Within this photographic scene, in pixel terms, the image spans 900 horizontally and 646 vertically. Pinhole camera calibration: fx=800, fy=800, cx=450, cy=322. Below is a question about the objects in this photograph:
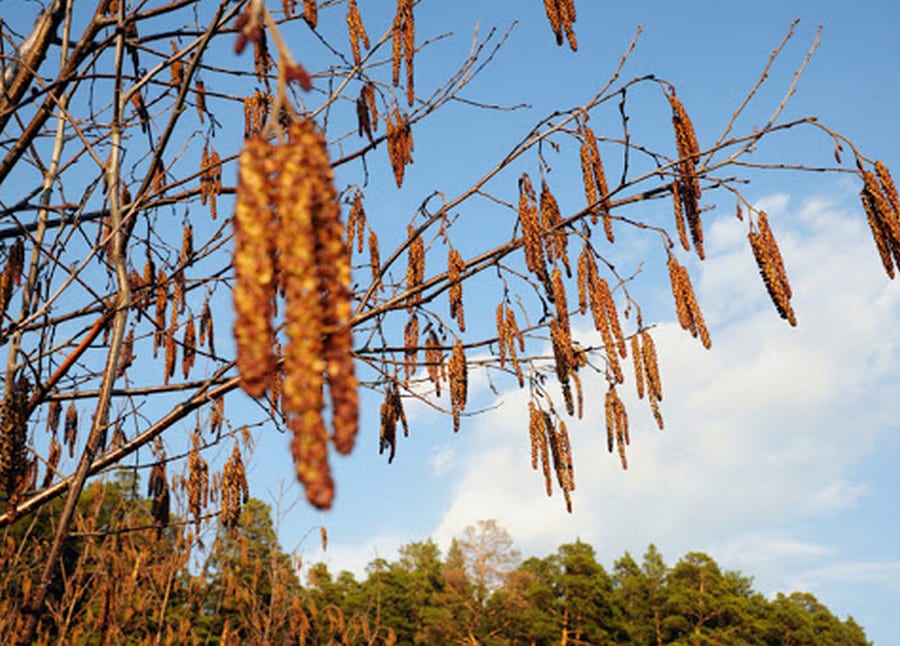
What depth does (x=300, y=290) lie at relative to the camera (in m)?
0.62

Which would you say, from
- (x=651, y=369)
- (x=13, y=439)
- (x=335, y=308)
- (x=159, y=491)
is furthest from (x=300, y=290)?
(x=159, y=491)

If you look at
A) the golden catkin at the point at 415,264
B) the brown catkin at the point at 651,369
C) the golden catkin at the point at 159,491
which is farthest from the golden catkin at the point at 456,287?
the golden catkin at the point at 159,491

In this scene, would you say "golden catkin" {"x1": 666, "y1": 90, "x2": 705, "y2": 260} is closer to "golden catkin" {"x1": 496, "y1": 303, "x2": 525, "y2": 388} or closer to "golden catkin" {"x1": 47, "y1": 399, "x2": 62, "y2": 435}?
"golden catkin" {"x1": 496, "y1": 303, "x2": 525, "y2": 388}

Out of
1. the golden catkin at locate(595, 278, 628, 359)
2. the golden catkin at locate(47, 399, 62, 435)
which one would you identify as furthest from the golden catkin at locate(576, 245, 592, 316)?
the golden catkin at locate(47, 399, 62, 435)

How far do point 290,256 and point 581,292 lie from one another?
6.10ft

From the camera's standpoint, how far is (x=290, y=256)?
62 centimetres

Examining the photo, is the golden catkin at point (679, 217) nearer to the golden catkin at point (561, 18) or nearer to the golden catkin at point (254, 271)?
the golden catkin at point (561, 18)

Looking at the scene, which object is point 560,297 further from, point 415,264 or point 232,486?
point 232,486

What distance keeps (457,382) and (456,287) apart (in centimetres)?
31

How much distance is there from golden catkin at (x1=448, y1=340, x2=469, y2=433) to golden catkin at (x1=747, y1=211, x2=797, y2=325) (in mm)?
938

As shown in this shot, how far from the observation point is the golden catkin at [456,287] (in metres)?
2.43

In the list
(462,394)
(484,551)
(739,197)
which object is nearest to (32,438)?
(462,394)

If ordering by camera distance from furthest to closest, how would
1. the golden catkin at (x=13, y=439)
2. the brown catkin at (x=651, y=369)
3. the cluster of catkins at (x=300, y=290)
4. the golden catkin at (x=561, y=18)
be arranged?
the brown catkin at (x=651, y=369) < the golden catkin at (x=561, y=18) < the golden catkin at (x=13, y=439) < the cluster of catkins at (x=300, y=290)

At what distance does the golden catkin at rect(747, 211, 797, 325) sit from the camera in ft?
6.63
